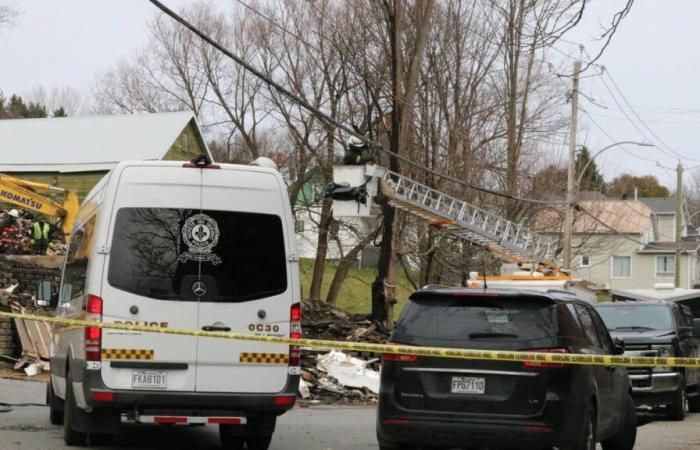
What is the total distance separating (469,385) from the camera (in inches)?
340

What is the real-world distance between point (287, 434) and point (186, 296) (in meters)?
3.69

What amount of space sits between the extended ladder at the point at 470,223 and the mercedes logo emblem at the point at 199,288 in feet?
54.7

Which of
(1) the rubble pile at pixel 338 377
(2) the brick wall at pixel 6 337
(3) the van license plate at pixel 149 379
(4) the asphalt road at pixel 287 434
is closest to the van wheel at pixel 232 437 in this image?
(4) the asphalt road at pixel 287 434

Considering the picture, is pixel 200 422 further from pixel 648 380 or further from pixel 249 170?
pixel 648 380

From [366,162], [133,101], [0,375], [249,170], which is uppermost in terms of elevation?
[133,101]

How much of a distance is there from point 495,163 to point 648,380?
24.6 metres

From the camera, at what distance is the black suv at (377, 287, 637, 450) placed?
8.51 meters

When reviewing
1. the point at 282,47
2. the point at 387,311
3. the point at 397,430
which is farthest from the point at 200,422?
the point at 282,47

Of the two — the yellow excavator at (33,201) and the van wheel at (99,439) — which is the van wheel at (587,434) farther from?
the yellow excavator at (33,201)

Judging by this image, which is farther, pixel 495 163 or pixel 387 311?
pixel 495 163

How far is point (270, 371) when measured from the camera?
9898 mm

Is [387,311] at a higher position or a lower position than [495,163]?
lower

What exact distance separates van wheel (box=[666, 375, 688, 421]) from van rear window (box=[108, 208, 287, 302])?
878 centimetres

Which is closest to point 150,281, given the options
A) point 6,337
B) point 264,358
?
point 264,358
